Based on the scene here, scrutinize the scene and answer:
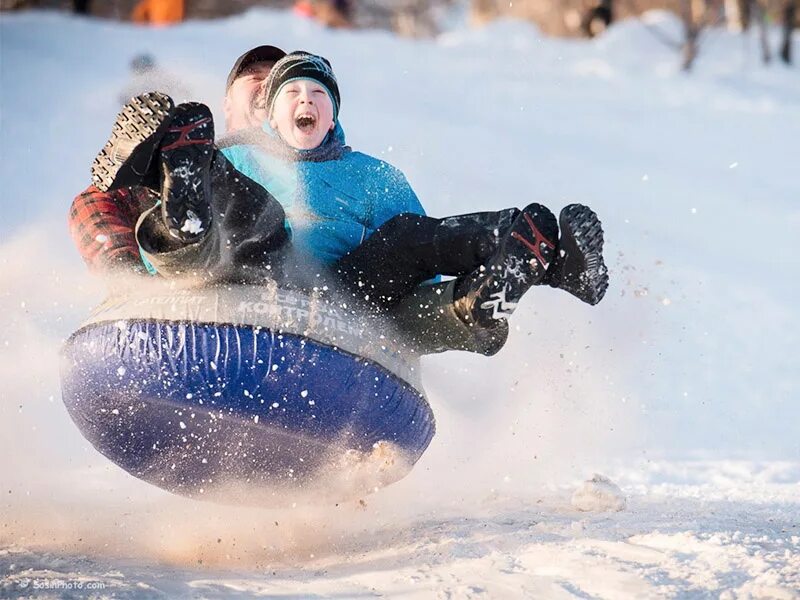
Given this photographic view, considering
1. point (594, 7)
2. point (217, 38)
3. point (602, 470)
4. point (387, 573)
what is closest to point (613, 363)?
point (602, 470)

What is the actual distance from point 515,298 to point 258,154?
3.24 ft

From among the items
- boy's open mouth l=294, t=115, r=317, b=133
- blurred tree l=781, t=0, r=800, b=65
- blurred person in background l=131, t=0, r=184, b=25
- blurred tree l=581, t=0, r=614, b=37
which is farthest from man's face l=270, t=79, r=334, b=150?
blurred tree l=581, t=0, r=614, b=37

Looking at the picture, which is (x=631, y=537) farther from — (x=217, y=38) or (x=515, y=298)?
(x=217, y=38)

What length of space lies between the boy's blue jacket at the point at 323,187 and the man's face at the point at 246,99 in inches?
11.6

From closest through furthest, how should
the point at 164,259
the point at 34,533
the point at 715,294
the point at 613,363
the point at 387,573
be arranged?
the point at 387,573, the point at 164,259, the point at 34,533, the point at 613,363, the point at 715,294

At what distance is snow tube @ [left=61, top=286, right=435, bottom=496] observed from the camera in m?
3.21

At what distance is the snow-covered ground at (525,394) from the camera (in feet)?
9.95

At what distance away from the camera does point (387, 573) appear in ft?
9.95

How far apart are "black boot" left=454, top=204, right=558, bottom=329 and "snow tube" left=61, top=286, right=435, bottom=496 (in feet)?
1.11

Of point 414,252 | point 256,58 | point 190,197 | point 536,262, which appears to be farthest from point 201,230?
point 256,58

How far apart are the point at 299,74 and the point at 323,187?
353mm

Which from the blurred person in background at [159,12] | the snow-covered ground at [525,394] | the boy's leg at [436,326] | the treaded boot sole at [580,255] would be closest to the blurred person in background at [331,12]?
the blurred person in background at [159,12]

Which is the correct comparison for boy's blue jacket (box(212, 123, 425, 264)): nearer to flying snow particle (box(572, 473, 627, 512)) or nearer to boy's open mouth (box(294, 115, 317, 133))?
boy's open mouth (box(294, 115, 317, 133))

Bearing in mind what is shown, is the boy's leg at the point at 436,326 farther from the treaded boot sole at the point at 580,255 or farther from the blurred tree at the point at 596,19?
the blurred tree at the point at 596,19
